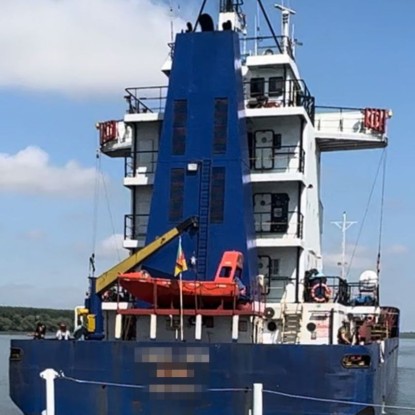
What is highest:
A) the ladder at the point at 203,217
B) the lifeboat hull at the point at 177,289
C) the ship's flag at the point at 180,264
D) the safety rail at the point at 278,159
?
the safety rail at the point at 278,159

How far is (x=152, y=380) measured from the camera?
1565 cm

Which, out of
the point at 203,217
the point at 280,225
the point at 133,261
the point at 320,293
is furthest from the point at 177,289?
the point at 280,225

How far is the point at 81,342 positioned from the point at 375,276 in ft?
36.3

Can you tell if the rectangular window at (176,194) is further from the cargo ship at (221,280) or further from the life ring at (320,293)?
the life ring at (320,293)

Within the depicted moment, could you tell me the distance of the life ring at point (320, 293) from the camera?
19.4 m

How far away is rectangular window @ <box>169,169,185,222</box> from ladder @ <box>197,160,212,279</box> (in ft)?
1.54

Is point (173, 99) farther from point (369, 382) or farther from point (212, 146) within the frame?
point (369, 382)

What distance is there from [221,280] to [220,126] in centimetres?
386

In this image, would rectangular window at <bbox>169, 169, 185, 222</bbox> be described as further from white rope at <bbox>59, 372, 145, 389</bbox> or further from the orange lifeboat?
white rope at <bbox>59, 372, 145, 389</bbox>

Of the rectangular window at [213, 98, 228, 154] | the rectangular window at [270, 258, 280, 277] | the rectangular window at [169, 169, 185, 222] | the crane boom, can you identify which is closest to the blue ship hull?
the crane boom

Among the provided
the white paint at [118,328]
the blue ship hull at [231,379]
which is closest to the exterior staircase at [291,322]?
the blue ship hull at [231,379]

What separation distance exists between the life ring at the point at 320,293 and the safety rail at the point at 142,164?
5.48 metres

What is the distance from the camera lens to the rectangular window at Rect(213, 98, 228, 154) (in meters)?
19.2

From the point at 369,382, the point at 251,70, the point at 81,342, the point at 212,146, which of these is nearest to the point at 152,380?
the point at 81,342
